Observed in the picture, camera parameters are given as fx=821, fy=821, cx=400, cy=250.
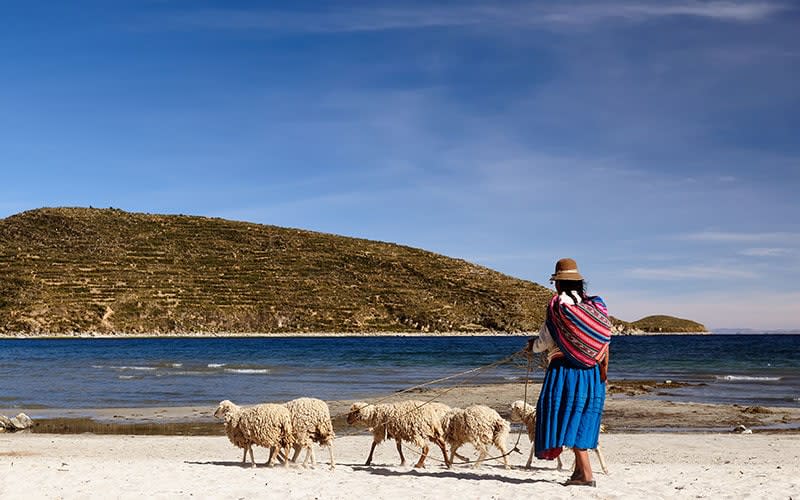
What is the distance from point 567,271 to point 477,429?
336 centimetres

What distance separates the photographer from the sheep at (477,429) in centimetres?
1097

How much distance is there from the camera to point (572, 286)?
8523 mm

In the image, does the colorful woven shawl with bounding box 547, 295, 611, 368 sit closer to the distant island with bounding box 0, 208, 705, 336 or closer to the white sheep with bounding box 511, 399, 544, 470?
the white sheep with bounding box 511, 399, 544, 470

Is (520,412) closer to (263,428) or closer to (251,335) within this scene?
(263,428)

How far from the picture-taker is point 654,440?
51.6 feet

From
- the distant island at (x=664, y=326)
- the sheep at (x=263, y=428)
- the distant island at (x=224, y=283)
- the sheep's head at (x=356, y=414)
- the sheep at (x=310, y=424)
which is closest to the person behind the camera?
the sheep at (x=263, y=428)

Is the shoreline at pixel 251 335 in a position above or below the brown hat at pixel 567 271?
below

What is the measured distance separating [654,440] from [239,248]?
103558 millimetres

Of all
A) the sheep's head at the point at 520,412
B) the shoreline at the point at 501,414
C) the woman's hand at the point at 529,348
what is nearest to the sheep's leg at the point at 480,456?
the sheep's head at the point at 520,412

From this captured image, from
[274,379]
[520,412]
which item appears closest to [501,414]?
[520,412]

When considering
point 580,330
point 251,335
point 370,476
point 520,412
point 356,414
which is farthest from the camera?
point 251,335

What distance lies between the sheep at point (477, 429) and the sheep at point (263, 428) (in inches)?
85.7

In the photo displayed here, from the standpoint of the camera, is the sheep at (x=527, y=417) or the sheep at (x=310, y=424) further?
the sheep at (x=527, y=417)

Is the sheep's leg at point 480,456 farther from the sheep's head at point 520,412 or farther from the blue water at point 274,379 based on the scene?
the blue water at point 274,379
